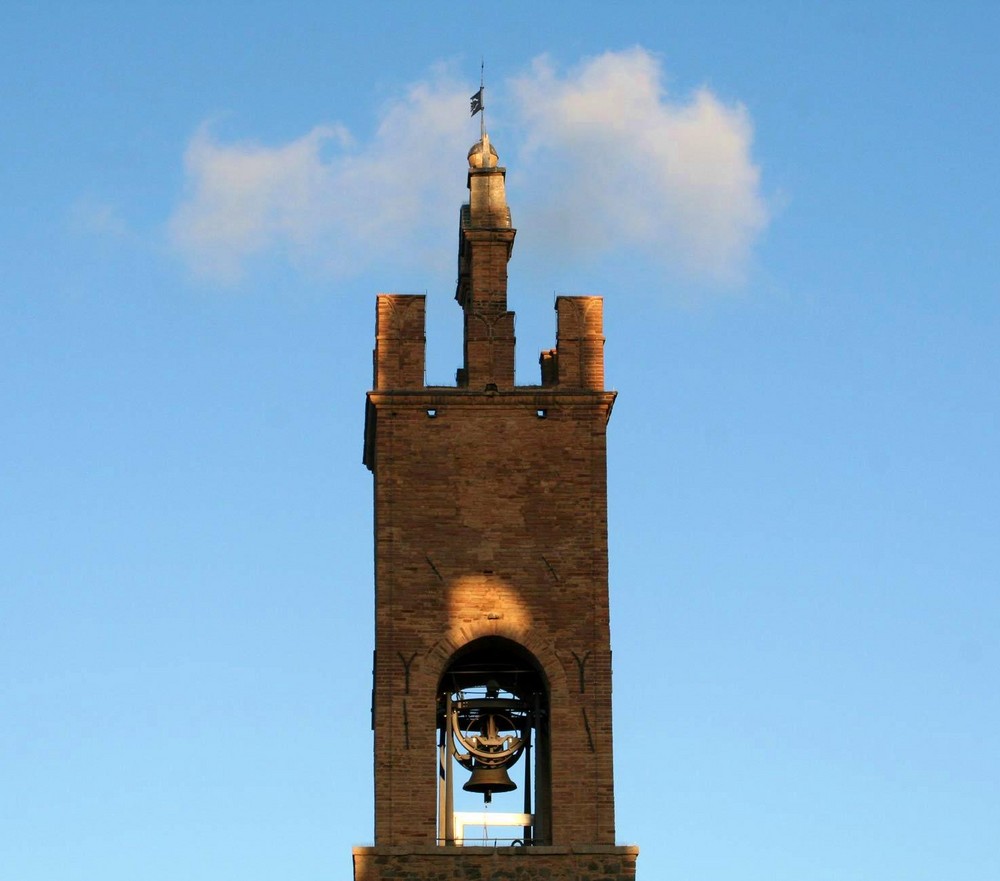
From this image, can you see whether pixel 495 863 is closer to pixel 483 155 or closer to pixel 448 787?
pixel 448 787

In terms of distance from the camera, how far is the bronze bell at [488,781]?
43500mm

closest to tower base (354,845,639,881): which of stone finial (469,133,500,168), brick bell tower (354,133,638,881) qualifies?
brick bell tower (354,133,638,881)

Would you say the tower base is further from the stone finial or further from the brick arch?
the stone finial

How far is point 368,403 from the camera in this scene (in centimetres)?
4475

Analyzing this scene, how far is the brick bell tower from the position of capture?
4194 centimetres

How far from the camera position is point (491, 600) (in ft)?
142

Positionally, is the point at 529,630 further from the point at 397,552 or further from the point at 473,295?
the point at 473,295

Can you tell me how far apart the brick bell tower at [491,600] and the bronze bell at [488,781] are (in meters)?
0.02

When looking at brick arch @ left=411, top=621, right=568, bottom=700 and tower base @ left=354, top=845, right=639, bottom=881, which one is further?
brick arch @ left=411, top=621, right=568, bottom=700

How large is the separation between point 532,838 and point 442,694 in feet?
8.32

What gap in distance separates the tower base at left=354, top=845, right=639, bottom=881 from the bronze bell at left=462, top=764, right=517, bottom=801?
196cm

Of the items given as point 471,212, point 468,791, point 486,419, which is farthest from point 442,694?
point 471,212

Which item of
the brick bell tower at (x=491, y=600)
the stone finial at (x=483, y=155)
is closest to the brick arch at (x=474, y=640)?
the brick bell tower at (x=491, y=600)

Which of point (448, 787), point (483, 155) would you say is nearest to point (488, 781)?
point (448, 787)
